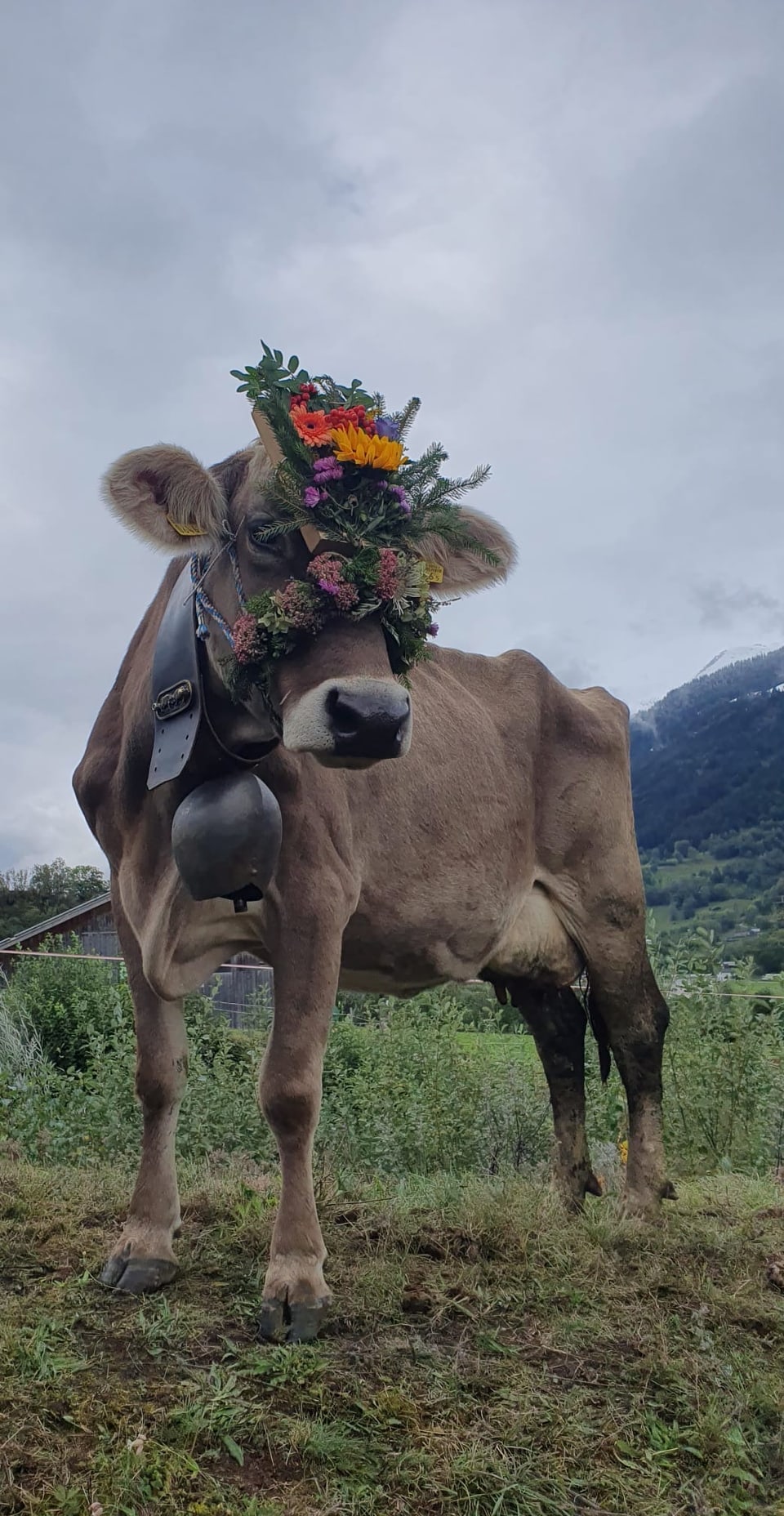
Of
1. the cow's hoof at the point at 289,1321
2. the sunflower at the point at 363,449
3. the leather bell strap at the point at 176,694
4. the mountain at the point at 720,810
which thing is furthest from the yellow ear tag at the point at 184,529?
the mountain at the point at 720,810

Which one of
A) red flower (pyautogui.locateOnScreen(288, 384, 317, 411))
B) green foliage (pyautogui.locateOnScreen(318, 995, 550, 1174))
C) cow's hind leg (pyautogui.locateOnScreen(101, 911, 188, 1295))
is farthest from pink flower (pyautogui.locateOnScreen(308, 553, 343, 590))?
green foliage (pyautogui.locateOnScreen(318, 995, 550, 1174))

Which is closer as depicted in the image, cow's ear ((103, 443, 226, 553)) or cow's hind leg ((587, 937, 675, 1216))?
cow's ear ((103, 443, 226, 553))

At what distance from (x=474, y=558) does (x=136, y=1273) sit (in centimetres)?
261

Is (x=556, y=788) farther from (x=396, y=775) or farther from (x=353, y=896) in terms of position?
(x=353, y=896)

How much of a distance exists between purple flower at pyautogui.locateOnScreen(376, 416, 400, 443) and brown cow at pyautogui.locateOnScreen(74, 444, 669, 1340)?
0.37 metres

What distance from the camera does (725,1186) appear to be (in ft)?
18.0

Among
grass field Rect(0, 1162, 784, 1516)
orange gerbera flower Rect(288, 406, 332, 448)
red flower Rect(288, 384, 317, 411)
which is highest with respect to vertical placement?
red flower Rect(288, 384, 317, 411)

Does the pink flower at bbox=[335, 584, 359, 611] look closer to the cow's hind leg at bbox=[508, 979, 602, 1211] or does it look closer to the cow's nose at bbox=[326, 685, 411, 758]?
the cow's nose at bbox=[326, 685, 411, 758]

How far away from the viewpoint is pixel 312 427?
329cm

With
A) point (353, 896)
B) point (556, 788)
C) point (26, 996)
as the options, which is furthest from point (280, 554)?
point (26, 996)

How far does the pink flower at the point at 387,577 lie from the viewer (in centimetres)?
317

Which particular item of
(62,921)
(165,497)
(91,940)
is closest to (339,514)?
(165,497)

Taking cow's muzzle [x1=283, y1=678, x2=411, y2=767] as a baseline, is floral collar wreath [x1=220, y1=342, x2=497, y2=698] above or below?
above

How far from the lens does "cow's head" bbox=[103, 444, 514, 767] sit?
2.96m
